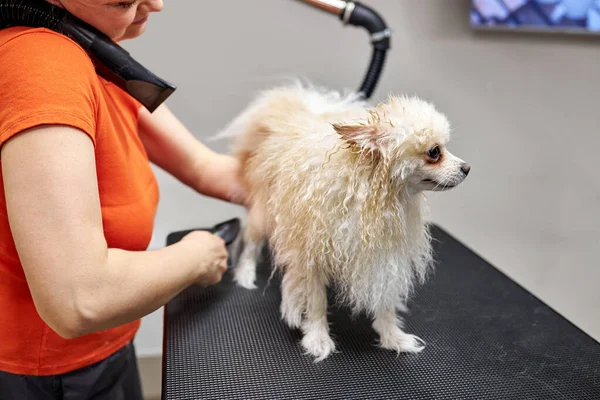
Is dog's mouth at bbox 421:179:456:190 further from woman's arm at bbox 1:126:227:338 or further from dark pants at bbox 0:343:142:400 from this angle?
dark pants at bbox 0:343:142:400

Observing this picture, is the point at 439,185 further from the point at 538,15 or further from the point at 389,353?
the point at 538,15

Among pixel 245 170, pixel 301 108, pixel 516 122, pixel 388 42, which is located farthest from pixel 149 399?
pixel 516 122

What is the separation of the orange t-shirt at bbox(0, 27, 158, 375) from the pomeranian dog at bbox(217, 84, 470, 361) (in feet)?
0.67

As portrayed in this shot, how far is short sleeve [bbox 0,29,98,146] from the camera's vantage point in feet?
1.68

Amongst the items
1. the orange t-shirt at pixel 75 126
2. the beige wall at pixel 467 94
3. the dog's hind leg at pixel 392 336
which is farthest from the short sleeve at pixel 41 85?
the beige wall at pixel 467 94

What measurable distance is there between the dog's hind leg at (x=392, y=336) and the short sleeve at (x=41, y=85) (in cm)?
47

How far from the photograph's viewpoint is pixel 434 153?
2.04 feet

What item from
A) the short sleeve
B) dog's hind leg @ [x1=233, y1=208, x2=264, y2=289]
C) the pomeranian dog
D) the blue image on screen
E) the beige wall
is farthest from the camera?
the beige wall

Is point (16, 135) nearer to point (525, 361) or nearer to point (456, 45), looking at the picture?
point (525, 361)

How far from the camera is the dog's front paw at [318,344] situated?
710 mm

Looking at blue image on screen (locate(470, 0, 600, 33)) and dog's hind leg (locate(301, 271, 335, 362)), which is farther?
blue image on screen (locate(470, 0, 600, 33))

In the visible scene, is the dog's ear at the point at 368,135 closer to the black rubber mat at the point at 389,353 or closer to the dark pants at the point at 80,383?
the black rubber mat at the point at 389,353

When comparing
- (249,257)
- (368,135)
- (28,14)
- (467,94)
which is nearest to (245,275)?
(249,257)

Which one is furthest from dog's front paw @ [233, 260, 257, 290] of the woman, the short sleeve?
the short sleeve
